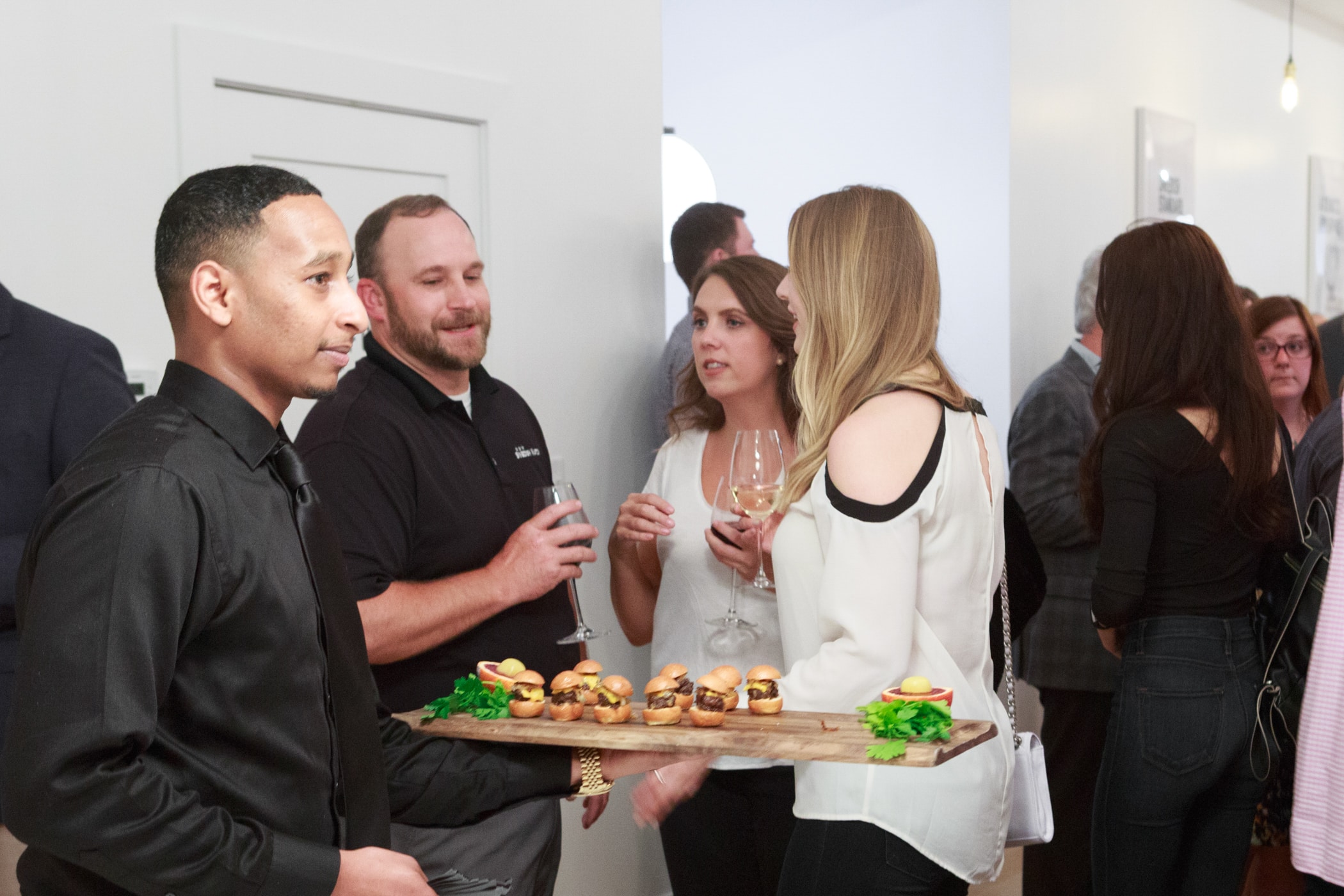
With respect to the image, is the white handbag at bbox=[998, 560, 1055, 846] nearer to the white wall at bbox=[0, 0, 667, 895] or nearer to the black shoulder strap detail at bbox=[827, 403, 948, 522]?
the black shoulder strap detail at bbox=[827, 403, 948, 522]

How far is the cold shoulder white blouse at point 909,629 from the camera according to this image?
64.6 inches

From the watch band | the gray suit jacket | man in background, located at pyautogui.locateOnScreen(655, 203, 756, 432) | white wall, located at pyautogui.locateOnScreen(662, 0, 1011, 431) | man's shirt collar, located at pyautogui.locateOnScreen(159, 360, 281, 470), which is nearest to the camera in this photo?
man's shirt collar, located at pyautogui.locateOnScreen(159, 360, 281, 470)

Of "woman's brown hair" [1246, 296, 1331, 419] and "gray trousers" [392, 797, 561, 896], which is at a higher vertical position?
"woman's brown hair" [1246, 296, 1331, 419]

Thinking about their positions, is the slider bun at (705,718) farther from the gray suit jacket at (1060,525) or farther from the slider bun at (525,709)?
the gray suit jacket at (1060,525)

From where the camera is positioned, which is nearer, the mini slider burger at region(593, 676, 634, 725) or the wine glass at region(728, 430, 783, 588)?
the mini slider burger at region(593, 676, 634, 725)

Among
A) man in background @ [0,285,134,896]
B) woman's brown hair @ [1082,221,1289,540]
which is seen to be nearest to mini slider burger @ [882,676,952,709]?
woman's brown hair @ [1082,221,1289,540]

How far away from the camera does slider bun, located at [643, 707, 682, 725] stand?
1.54m

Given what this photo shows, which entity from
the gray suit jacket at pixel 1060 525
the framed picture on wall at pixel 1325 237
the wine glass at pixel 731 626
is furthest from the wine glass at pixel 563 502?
the framed picture on wall at pixel 1325 237

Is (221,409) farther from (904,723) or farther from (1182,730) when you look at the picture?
(1182,730)

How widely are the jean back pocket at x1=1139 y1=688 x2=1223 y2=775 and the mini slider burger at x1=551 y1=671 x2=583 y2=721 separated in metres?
1.34

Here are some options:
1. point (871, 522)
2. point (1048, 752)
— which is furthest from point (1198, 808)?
point (871, 522)

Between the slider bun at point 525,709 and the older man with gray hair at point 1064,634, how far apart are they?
85.0 inches

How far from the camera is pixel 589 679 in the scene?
1635 mm

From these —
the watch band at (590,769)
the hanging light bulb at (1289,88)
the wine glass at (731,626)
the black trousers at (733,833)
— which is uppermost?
the hanging light bulb at (1289,88)
